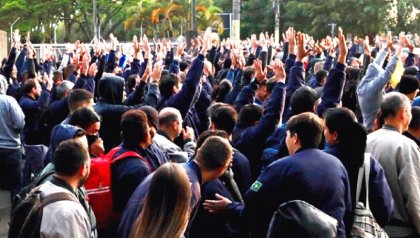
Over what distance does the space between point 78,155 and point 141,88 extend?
386 centimetres

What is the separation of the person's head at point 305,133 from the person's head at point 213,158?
45cm

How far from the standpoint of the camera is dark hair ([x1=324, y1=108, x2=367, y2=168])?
4.79m

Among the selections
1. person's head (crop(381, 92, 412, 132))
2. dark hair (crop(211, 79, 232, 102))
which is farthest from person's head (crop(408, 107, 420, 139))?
dark hair (crop(211, 79, 232, 102))

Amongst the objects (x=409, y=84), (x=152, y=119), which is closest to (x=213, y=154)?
(x=152, y=119)

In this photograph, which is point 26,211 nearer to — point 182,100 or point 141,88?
point 182,100

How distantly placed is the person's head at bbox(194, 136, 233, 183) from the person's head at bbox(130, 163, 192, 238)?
39.3 inches

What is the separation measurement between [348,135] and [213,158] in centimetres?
97

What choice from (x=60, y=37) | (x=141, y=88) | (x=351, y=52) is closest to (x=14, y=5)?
(x=60, y=37)

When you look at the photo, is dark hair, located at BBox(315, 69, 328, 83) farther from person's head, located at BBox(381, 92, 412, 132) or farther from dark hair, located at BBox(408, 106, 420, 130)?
person's head, located at BBox(381, 92, 412, 132)

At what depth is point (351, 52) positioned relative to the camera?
1426 cm

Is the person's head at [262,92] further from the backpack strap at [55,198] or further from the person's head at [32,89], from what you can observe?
the backpack strap at [55,198]

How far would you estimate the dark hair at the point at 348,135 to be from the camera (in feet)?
15.7

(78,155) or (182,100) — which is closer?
(78,155)

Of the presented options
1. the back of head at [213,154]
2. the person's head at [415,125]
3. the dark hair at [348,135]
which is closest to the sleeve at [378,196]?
the dark hair at [348,135]
